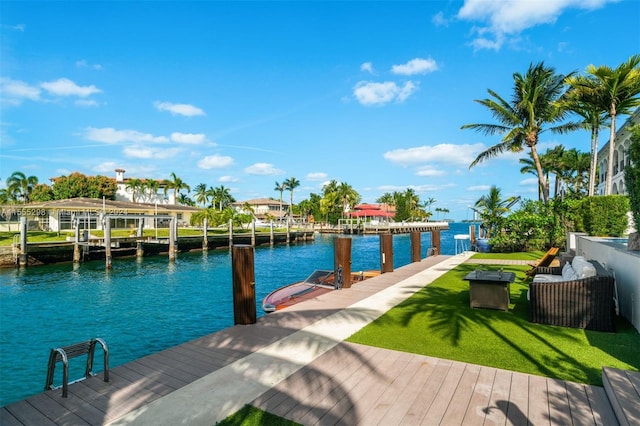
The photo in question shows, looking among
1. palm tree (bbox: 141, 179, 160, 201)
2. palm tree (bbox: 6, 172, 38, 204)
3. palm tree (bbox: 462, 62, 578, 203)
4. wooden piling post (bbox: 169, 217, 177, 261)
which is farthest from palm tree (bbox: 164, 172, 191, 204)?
palm tree (bbox: 462, 62, 578, 203)

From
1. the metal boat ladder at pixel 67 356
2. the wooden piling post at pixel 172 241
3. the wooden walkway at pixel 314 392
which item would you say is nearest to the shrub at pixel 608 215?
the wooden walkway at pixel 314 392

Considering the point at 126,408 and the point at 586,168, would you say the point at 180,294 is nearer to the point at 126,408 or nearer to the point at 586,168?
the point at 126,408

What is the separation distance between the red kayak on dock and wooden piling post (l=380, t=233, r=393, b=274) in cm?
96

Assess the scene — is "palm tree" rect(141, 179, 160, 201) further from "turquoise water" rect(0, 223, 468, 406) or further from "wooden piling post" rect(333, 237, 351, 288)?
"wooden piling post" rect(333, 237, 351, 288)

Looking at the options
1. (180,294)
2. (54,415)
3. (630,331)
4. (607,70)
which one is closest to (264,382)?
(54,415)

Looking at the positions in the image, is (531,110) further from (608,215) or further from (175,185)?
(175,185)

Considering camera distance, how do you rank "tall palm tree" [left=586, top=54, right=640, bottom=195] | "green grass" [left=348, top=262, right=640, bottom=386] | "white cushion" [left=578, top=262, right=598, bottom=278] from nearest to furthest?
1. "green grass" [left=348, top=262, right=640, bottom=386]
2. "white cushion" [left=578, top=262, right=598, bottom=278]
3. "tall palm tree" [left=586, top=54, right=640, bottom=195]

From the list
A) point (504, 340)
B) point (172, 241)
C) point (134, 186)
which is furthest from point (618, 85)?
point (134, 186)

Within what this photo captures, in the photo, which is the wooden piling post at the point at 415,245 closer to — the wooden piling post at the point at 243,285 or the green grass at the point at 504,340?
the green grass at the point at 504,340

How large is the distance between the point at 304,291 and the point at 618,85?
16242mm

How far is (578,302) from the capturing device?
19.7 ft

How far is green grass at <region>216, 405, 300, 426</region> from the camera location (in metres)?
3.50

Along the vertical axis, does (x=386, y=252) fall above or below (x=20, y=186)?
below

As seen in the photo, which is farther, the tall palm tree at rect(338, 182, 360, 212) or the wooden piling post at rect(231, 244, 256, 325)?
the tall palm tree at rect(338, 182, 360, 212)
